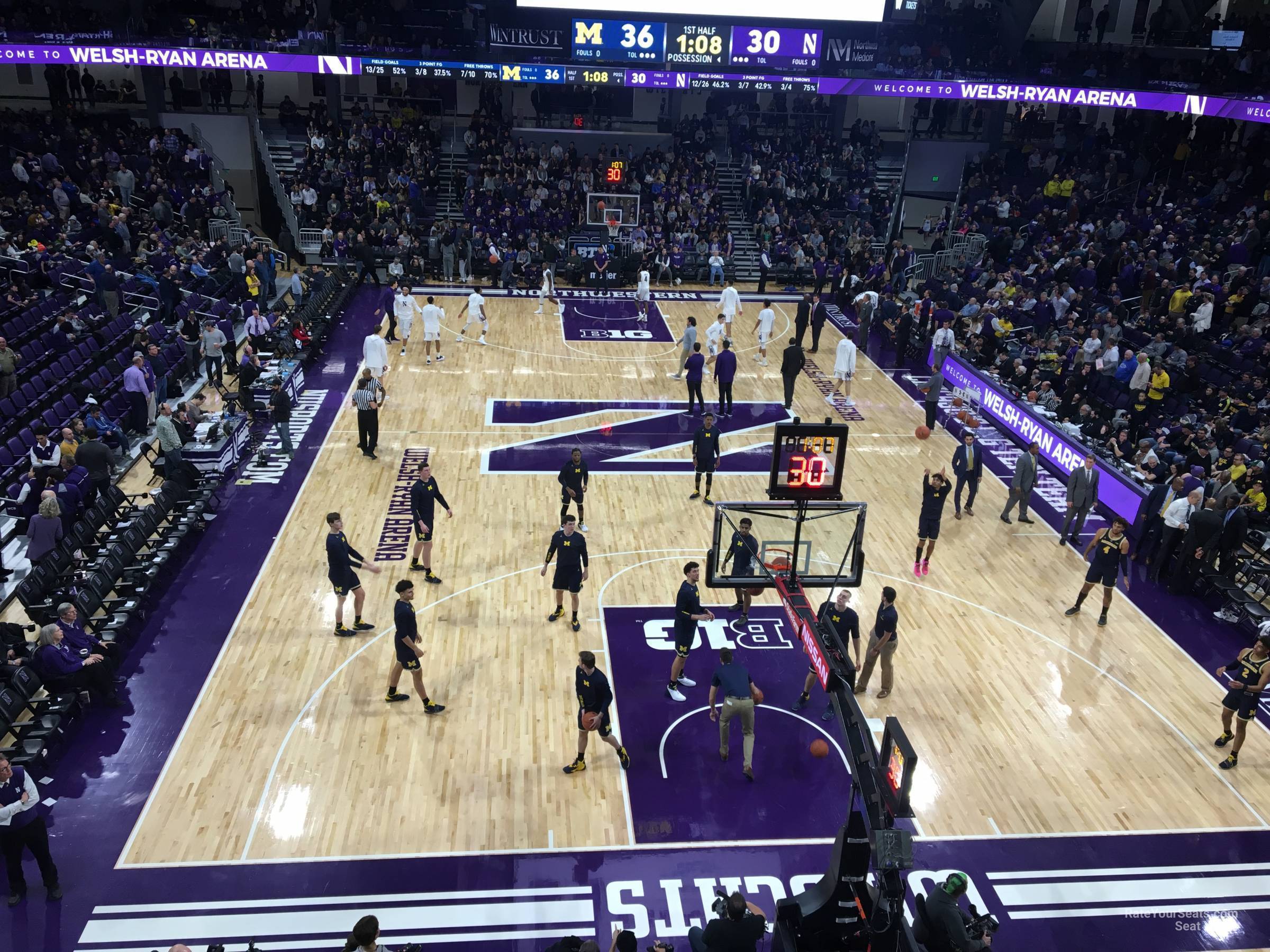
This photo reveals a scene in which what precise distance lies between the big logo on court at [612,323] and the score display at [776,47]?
9167mm

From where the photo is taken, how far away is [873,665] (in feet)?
38.4

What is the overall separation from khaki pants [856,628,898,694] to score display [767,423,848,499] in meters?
2.48

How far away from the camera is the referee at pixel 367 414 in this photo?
17453 mm

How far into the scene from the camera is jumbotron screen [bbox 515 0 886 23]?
3244 centimetres

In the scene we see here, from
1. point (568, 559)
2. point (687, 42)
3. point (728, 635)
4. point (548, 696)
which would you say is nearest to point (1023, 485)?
point (728, 635)

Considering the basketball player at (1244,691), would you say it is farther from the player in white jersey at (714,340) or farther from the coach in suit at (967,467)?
the player in white jersey at (714,340)

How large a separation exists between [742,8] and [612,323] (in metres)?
13.0

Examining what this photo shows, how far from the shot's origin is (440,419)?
781 inches

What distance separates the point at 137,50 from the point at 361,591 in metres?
25.0

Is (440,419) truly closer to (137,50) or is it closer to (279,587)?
(279,587)

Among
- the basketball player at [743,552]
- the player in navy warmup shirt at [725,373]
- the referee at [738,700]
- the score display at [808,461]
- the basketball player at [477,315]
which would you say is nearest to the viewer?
the score display at [808,461]

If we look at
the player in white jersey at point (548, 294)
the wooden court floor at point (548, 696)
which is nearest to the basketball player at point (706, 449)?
the wooden court floor at point (548, 696)

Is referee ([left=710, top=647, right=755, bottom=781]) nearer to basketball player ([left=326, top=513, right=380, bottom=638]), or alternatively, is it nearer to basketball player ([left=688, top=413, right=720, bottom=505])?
basketball player ([left=326, top=513, right=380, bottom=638])

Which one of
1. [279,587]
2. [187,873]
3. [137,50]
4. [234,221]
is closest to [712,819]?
[187,873]
